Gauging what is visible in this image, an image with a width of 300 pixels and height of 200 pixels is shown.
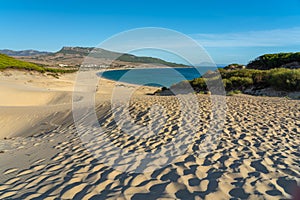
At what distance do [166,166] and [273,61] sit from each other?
30.7 metres

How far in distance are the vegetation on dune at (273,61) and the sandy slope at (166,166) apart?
76.1 ft

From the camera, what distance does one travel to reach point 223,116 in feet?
28.7

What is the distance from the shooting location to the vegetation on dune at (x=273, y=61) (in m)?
29.0

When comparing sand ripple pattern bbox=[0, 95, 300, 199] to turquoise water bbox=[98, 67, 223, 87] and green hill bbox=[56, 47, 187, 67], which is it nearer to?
green hill bbox=[56, 47, 187, 67]

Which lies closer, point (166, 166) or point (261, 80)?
point (166, 166)

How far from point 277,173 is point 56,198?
11.6 feet

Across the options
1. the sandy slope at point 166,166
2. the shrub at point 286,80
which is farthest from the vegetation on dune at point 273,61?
the sandy slope at point 166,166

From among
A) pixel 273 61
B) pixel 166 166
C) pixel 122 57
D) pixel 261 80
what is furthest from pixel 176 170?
pixel 273 61

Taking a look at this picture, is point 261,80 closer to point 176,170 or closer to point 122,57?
point 122,57

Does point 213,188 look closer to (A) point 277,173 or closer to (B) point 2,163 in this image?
(A) point 277,173

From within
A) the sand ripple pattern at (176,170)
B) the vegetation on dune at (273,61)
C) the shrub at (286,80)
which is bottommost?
the sand ripple pattern at (176,170)

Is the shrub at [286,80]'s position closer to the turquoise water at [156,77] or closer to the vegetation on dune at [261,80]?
the vegetation on dune at [261,80]

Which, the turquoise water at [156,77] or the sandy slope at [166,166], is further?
the turquoise water at [156,77]

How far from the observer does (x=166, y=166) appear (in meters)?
4.59
